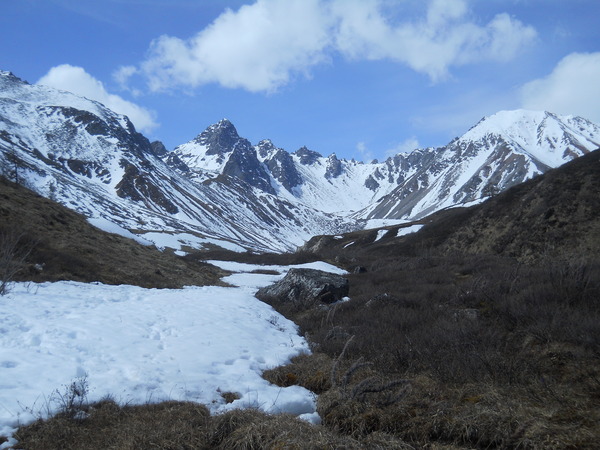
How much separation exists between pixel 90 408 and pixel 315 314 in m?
8.35

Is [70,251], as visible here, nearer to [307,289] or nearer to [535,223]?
[307,289]

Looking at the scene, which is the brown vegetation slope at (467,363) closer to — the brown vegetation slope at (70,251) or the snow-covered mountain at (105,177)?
the brown vegetation slope at (70,251)

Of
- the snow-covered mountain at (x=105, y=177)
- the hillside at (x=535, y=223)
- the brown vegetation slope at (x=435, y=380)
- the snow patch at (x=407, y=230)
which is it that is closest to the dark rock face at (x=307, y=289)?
the brown vegetation slope at (x=435, y=380)

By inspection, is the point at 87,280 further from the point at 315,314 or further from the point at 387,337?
the point at 387,337

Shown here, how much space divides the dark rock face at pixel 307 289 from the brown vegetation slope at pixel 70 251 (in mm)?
4539

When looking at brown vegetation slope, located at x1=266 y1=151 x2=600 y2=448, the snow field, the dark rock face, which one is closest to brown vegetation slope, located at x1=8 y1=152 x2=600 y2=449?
brown vegetation slope, located at x1=266 y1=151 x2=600 y2=448

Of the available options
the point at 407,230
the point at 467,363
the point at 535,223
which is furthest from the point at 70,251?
the point at 407,230

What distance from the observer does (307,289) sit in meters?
15.7

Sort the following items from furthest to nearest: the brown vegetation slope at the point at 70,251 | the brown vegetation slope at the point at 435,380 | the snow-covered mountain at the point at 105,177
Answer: the snow-covered mountain at the point at 105,177
the brown vegetation slope at the point at 70,251
the brown vegetation slope at the point at 435,380

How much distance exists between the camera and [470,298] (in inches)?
440

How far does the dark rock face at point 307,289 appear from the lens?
1514 centimetres

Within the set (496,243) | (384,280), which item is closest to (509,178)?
(496,243)

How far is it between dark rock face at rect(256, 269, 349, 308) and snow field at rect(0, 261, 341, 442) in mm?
2485

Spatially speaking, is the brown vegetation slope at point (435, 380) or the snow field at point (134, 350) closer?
the brown vegetation slope at point (435, 380)
